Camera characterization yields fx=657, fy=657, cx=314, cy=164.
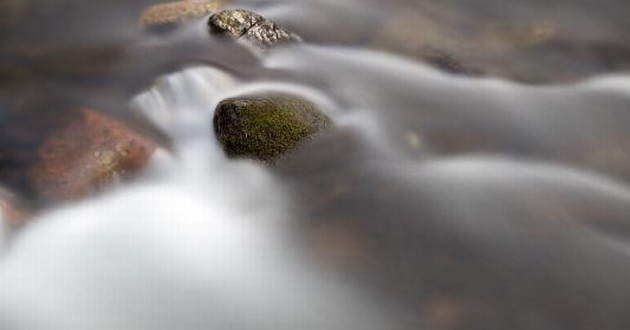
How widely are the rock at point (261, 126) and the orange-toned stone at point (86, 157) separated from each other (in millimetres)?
738

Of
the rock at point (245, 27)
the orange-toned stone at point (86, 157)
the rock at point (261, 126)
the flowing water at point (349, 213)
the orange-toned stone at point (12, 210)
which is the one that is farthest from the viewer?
the rock at point (245, 27)

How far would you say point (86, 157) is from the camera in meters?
5.68

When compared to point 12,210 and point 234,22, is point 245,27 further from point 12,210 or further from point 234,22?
point 12,210

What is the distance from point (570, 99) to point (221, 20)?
398cm

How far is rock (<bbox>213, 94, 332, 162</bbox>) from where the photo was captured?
5746 mm

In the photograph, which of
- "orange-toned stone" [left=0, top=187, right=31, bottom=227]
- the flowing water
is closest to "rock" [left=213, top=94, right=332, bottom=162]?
the flowing water

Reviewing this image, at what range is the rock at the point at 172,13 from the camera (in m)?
7.80

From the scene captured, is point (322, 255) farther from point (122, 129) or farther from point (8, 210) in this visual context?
point (8, 210)

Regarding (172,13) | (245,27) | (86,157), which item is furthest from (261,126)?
(172,13)

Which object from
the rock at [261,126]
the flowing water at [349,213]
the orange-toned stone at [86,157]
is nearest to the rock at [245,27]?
the flowing water at [349,213]

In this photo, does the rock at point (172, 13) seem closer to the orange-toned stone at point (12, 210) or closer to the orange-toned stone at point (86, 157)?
the orange-toned stone at point (86, 157)

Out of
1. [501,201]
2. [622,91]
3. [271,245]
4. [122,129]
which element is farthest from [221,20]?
[622,91]

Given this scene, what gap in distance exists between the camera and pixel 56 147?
5.87 meters

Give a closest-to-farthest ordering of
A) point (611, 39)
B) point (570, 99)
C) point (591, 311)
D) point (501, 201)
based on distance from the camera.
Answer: point (591, 311) → point (501, 201) → point (570, 99) → point (611, 39)
